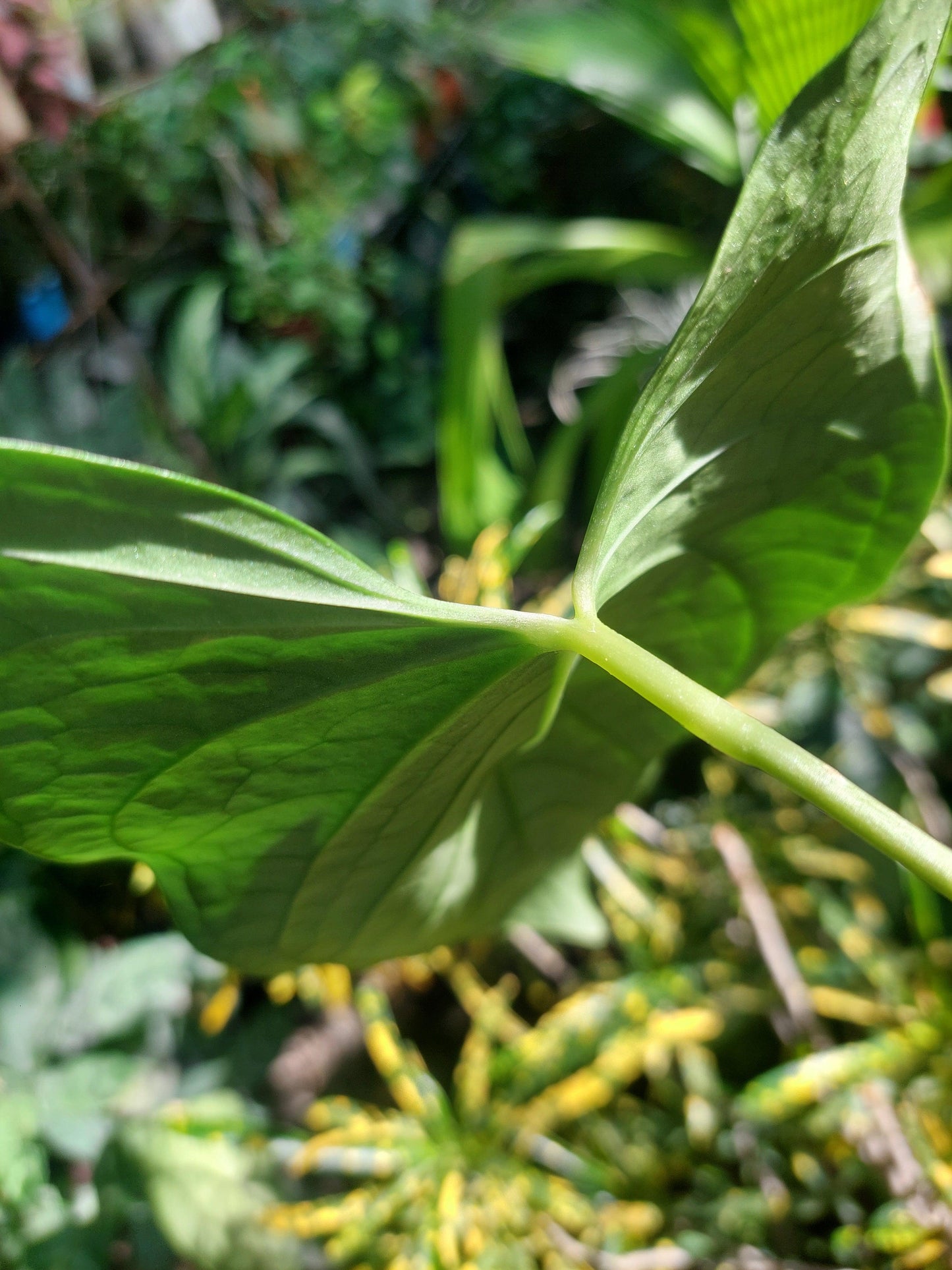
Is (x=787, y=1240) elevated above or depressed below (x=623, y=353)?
below

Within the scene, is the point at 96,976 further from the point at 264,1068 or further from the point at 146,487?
the point at 146,487

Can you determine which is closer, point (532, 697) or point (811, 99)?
point (811, 99)

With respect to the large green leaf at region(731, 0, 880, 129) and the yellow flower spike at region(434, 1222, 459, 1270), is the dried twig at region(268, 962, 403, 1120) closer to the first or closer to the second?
the yellow flower spike at region(434, 1222, 459, 1270)

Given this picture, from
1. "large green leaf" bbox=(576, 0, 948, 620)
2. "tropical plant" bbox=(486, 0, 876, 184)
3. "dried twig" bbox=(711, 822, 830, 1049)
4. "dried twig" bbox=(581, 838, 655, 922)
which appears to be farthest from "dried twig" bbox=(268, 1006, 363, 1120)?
"tropical plant" bbox=(486, 0, 876, 184)

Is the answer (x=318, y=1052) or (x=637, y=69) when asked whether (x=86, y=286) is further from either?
(x=318, y=1052)

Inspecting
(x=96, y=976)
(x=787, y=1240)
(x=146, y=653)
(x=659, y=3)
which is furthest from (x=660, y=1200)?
(x=659, y=3)

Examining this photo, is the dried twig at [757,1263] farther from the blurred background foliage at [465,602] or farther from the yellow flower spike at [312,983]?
the yellow flower spike at [312,983]

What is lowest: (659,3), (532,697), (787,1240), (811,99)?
(787,1240)
